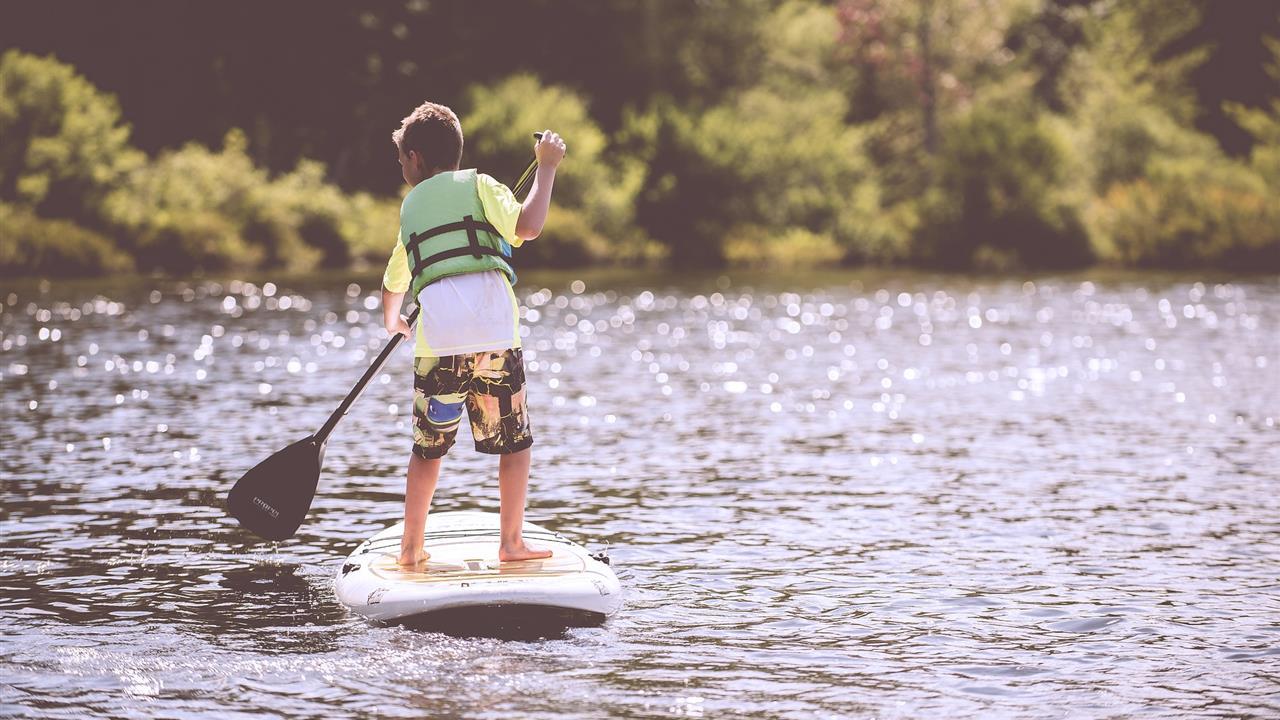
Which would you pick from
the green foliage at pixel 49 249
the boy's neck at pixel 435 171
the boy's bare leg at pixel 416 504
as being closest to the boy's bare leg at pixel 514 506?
the boy's bare leg at pixel 416 504

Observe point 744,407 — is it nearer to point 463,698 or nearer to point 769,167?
point 463,698

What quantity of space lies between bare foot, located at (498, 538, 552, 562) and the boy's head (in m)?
1.91

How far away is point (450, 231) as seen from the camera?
27.3 feet

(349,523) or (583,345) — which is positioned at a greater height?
(583,345)

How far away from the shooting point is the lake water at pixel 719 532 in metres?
7.45

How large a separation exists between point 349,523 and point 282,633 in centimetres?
320

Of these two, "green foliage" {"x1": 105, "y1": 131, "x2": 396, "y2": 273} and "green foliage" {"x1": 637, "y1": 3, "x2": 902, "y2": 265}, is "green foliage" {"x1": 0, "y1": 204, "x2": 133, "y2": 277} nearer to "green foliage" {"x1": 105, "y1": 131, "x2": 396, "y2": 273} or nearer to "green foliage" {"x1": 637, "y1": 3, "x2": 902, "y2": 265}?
"green foliage" {"x1": 105, "y1": 131, "x2": 396, "y2": 273}

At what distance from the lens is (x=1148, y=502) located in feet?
40.8

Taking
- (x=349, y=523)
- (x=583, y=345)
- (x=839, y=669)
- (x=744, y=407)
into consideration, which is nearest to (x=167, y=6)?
(x=583, y=345)

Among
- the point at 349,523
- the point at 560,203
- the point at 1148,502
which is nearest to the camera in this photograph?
the point at 349,523

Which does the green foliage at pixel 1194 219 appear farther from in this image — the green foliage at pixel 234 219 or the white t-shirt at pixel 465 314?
the white t-shirt at pixel 465 314

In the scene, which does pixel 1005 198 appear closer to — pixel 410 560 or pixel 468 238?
pixel 410 560

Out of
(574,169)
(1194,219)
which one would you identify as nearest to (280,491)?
(1194,219)

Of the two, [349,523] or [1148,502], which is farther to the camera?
[1148,502]
